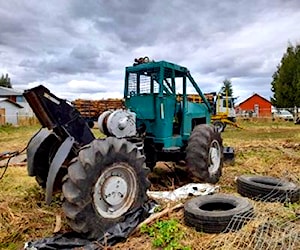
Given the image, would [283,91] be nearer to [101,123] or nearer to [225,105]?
[225,105]

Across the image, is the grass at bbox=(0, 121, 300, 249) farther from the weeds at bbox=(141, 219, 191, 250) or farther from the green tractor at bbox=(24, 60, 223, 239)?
the green tractor at bbox=(24, 60, 223, 239)

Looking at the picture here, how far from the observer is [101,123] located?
597 centimetres

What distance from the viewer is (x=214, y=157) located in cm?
706

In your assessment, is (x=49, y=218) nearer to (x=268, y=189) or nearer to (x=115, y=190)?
(x=115, y=190)

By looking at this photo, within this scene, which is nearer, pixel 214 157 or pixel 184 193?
pixel 184 193

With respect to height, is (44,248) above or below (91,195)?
below

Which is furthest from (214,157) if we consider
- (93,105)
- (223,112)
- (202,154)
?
(93,105)

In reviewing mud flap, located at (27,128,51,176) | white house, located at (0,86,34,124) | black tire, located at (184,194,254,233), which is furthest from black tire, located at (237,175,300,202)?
white house, located at (0,86,34,124)

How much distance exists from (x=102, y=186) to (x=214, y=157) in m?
3.53

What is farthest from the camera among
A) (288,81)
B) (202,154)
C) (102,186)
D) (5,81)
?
(5,81)

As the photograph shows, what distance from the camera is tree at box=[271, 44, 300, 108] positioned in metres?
33.9

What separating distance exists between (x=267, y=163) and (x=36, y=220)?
6.31m

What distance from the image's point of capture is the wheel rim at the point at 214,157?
685 centimetres

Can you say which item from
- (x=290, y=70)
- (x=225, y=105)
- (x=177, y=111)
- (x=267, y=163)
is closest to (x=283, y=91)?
(x=290, y=70)
